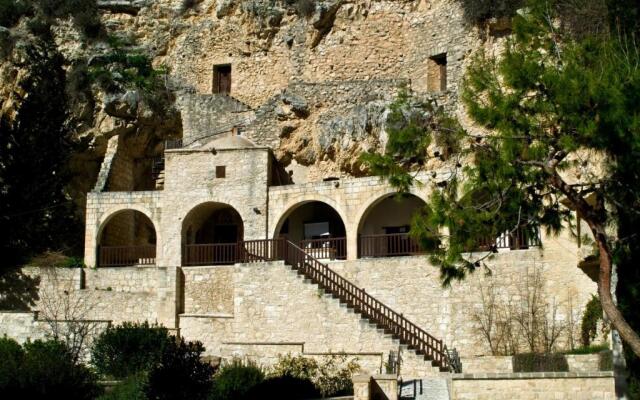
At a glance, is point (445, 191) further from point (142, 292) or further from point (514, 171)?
point (142, 292)

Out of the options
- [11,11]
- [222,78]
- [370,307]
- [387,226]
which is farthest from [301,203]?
[11,11]

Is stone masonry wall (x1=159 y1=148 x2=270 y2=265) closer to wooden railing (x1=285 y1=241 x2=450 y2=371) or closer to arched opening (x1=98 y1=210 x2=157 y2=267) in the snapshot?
arched opening (x1=98 y1=210 x2=157 y2=267)

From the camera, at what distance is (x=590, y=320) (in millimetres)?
20938

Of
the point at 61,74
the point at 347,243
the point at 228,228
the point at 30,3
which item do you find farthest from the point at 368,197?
the point at 30,3

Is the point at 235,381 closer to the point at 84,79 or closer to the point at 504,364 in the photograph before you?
the point at 504,364

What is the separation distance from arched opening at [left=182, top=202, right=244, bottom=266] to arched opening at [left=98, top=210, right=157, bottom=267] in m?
1.55

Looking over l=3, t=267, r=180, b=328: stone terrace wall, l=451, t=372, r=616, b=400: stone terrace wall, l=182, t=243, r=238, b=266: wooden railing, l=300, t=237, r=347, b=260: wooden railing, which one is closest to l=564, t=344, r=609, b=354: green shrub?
l=451, t=372, r=616, b=400: stone terrace wall

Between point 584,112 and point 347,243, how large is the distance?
45.6 ft

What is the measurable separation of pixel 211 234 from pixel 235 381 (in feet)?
42.8

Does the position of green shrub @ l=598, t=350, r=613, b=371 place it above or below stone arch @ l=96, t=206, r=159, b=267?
below

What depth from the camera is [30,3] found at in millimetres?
36656

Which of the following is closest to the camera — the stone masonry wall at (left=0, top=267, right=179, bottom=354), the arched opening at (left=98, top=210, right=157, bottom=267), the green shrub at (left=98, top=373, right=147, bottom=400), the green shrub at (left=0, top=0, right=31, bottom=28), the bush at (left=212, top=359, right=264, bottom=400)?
the green shrub at (left=98, top=373, right=147, bottom=400)

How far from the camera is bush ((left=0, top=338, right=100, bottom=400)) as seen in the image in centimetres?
1719

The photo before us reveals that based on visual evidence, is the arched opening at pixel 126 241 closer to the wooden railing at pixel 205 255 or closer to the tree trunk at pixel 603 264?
the wooden railing at pixel 205 255
